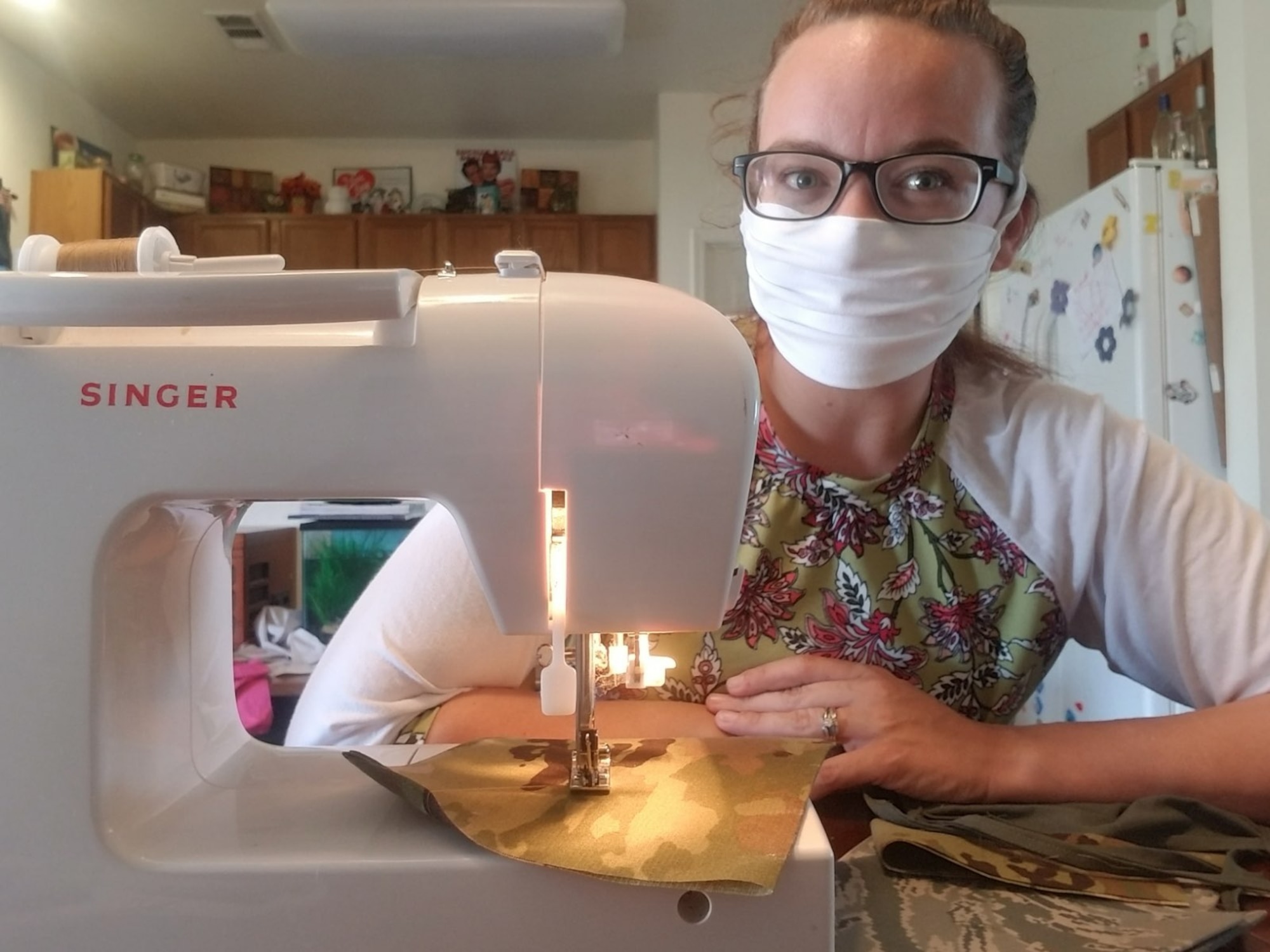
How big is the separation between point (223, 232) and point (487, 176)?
130 cm

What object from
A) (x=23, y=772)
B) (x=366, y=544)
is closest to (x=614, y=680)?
(x=23, y=772)

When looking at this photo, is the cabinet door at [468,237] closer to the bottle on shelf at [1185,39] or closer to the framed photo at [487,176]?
the framed photo at [487,176]

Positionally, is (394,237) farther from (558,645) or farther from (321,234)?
(558,645)

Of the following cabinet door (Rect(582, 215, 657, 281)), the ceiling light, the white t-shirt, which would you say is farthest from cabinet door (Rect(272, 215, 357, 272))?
the white t-shirt

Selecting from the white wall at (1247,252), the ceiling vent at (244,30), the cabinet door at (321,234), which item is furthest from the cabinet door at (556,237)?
the white wall at (1247,252)

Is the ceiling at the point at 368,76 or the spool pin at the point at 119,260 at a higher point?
the ceiling at the point at 368,76

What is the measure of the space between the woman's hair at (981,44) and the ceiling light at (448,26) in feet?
7.68

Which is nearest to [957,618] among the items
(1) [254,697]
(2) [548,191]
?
(1) [254,697]

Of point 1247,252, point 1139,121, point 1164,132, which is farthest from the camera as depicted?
point 1139,121

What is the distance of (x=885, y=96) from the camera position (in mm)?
780

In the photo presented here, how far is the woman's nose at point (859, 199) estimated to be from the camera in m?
0.79

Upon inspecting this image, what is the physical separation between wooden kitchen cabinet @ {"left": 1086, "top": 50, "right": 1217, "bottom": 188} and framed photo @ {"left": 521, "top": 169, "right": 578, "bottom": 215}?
2.42 metres

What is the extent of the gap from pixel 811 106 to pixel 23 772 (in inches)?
29.3

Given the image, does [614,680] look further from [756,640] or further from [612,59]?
[612,59]
